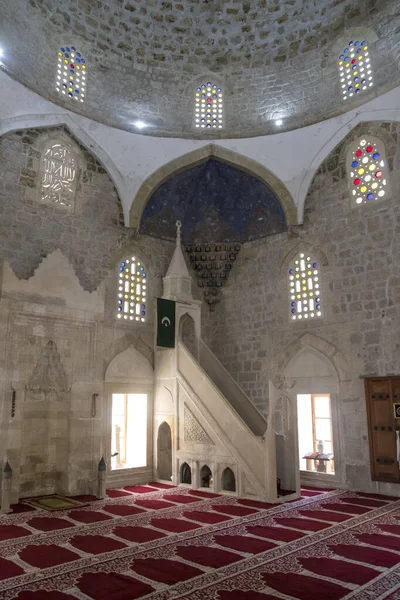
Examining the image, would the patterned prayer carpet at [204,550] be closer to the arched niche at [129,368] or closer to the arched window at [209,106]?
the arched niche at [129,368]

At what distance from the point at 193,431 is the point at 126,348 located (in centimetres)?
240

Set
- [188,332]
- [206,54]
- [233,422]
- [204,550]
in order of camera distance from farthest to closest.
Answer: [206,54] < [188,332] < [233,422] < [204,550]

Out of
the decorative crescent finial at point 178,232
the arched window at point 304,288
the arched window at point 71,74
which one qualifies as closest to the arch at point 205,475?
the arched window at point 304,288

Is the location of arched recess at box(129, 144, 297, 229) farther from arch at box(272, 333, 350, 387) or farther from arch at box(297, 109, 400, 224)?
arch at box(272, 333, 350, 387)

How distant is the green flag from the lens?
1045 cm

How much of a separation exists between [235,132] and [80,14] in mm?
4419

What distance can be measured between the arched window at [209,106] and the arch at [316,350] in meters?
5.74

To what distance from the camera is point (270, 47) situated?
475 inches

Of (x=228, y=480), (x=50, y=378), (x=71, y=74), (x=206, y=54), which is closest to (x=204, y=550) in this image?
(x=228, y=480)

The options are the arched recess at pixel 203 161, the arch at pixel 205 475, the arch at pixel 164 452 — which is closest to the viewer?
the arch at pixel 205 475

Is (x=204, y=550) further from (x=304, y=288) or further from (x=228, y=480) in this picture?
(x=304, y=288)

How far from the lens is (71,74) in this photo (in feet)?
36.1

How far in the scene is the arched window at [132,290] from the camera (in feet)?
36.0

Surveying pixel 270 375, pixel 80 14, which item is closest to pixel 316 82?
pixel 80 14
